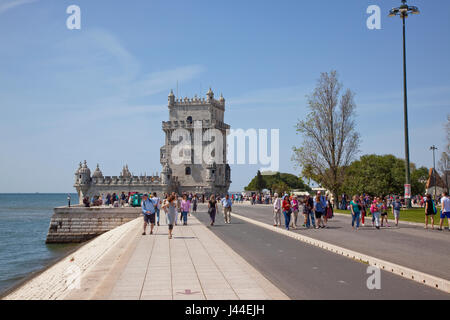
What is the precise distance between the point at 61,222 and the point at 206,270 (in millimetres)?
29188

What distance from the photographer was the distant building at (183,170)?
69.5 m

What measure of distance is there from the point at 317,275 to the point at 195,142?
6829 cm

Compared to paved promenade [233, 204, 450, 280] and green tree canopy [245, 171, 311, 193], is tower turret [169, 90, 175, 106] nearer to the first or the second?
green tree canopy [245, 171, 311, 193]

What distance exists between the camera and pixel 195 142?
255 ft

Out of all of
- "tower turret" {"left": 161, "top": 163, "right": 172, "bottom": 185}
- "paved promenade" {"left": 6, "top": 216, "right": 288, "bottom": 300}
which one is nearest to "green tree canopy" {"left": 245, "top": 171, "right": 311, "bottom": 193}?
"tower turret" {"left": 161, "top": 163, "right": 172, "bottom": 185}

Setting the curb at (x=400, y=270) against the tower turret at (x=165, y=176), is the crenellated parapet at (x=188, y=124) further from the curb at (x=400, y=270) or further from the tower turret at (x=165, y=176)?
the curb at (x=400, y=270)

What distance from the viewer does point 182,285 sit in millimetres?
8727

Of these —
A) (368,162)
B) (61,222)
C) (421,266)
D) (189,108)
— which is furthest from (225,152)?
(421,266)

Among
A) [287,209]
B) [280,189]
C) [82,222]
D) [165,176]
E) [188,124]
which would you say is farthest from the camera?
[280,189]

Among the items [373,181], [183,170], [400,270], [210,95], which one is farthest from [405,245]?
[210,95]

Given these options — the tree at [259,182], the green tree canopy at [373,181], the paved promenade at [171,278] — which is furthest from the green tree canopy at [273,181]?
the paved promenade at [171,278]

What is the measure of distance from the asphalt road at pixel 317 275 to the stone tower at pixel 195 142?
196 feet

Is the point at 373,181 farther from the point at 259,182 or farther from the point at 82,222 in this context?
the point at 259,182

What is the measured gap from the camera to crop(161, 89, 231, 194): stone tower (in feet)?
249
